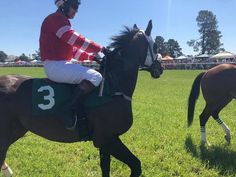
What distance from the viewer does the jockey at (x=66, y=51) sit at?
191 inches

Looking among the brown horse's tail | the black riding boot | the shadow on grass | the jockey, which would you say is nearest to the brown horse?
the brown horse's tail

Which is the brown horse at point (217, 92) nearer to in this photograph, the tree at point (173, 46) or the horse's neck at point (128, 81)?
the horse's neck at point (128, 81)

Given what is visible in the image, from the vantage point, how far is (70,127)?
484 cm

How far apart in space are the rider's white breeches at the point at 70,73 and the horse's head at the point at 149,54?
0.78 meters

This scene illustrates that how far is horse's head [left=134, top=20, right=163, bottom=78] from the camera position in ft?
17.3

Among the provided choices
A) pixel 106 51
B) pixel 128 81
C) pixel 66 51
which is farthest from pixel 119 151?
pixel 66 51

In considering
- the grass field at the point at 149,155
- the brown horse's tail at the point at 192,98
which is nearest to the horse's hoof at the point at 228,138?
the grass field at the point at 149,155

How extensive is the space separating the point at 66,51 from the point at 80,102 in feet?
2.57

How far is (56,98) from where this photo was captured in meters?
5.01

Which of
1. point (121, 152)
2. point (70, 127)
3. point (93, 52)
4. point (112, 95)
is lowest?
point (121, 152)

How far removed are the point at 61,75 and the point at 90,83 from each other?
0.45 meters

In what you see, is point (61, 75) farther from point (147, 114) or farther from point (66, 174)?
point (147, 114)

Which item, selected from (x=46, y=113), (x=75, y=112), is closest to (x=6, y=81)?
(x=46, y=113)

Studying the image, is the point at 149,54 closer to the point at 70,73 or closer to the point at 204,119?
the point at 70,73
